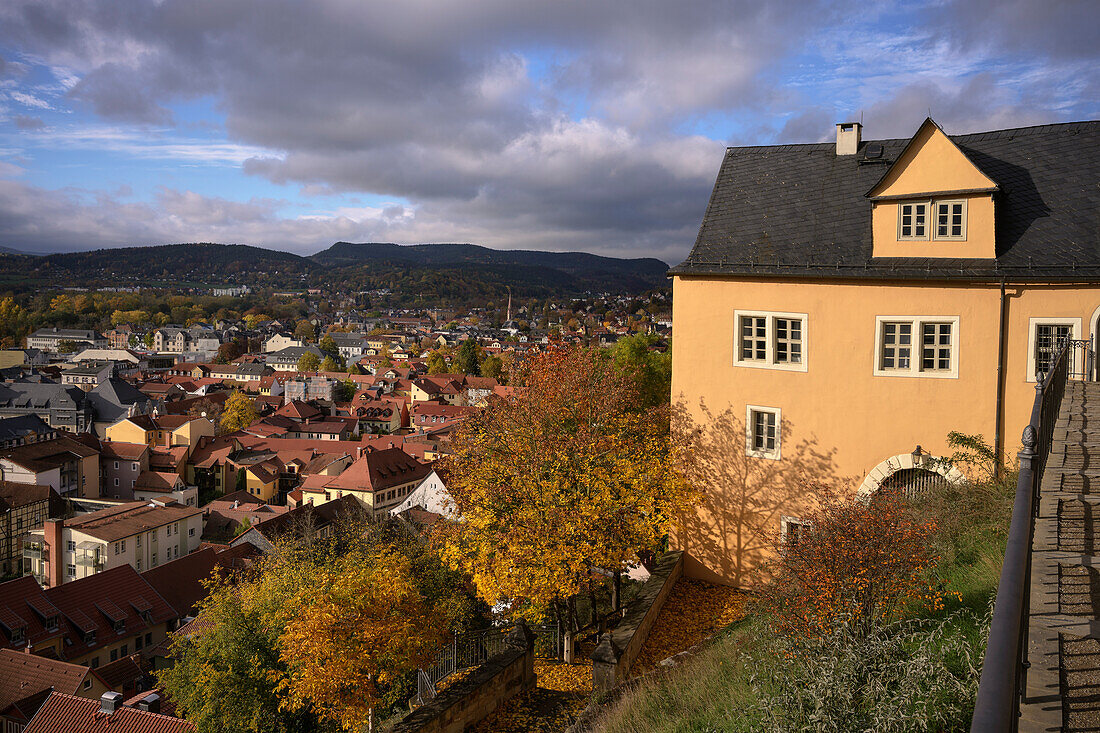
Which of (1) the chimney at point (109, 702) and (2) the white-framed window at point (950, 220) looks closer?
(2) the white-framed window at point (950, 220)

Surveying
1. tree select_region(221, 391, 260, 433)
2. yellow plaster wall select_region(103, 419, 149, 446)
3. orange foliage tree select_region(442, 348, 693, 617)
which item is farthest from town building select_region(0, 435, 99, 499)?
orange foliage tree select_region(442, 348, 693, 617)

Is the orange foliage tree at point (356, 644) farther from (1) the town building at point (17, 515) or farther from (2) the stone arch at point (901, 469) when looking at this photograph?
(1) the town building at point (17, 515)

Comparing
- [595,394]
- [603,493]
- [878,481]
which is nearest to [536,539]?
[603,493]

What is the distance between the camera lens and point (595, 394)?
1708 cm

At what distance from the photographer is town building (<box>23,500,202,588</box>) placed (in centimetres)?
4250

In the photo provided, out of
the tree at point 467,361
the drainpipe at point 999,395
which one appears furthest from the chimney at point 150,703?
the tree at point 467,361

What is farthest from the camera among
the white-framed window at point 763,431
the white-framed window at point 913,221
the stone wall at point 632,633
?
the white-framed window at point 763,431

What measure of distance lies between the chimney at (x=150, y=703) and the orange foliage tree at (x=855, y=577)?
2281cm

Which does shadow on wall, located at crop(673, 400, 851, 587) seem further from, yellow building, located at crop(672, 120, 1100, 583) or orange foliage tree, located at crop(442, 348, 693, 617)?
orange foliage tree, located at crop(442, 348, 693, 617)

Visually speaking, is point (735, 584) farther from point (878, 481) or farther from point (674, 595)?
point (878, 481)

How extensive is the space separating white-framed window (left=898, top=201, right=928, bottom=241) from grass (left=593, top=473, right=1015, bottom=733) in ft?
17.7

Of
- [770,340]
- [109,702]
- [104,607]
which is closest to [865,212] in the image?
[770,340]

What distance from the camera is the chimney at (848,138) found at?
16484mm

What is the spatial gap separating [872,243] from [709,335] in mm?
3867
